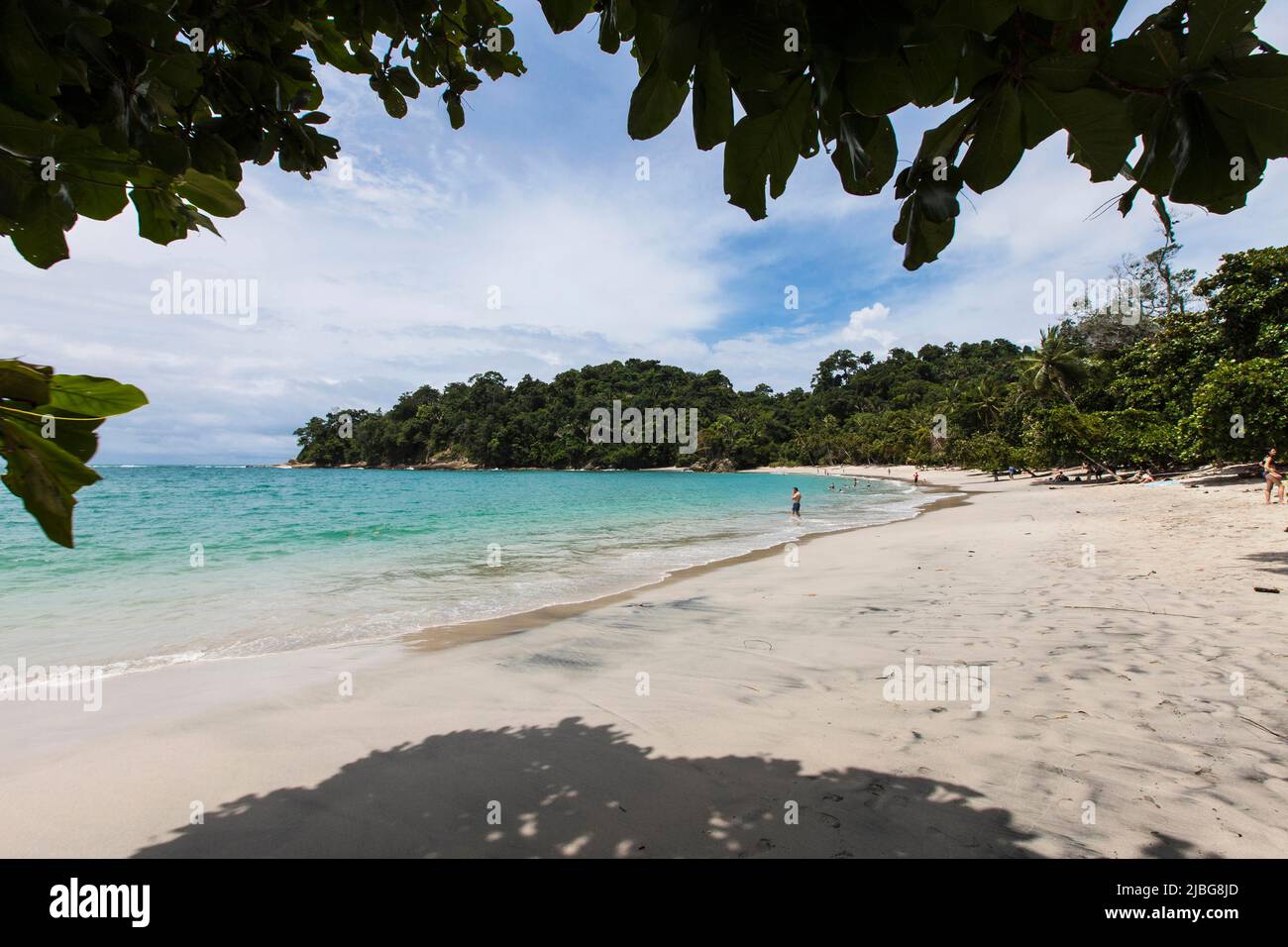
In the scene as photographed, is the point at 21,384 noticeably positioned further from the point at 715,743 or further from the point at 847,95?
the point at 715,743

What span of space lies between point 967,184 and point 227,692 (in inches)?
269

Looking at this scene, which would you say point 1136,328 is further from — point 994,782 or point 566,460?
point 566,460

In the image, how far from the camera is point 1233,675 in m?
4.23

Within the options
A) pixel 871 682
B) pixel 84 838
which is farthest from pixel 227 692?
pixel 871 682

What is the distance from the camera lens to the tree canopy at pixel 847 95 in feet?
3.04

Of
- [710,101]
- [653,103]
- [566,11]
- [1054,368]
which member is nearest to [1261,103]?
[710,101]

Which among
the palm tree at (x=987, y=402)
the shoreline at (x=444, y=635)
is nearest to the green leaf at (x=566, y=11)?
the shoreline at (x=444, y=635)

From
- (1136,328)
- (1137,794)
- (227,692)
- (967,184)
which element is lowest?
(227,692)

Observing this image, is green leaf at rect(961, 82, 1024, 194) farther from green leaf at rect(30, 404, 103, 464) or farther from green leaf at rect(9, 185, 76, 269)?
green leaf at rect(9, 185, 76, 269)

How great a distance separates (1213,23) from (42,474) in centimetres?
227

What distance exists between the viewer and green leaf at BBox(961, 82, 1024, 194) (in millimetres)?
1060

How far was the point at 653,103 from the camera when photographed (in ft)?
3.74

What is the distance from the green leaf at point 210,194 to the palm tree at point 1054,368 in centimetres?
4763

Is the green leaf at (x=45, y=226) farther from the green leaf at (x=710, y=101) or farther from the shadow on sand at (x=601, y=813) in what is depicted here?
the shadow on sand at (x=601, y=813)
